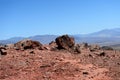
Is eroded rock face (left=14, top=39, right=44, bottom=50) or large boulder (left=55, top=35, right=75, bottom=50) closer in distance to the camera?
eroded rock face (left=14, top=39, right=44, bottom=50)

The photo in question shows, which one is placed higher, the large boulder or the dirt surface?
the large boulder

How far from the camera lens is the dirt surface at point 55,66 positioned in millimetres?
23625

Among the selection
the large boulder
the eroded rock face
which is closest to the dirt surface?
the eroded rock face

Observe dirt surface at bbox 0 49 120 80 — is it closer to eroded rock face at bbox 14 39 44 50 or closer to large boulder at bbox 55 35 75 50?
eroded rock face at bbox 14 39 44 50

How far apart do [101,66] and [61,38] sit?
931cm

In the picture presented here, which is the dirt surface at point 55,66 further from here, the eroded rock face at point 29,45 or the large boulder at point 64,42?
the large boulder at point 64,42

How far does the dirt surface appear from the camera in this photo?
930 inches

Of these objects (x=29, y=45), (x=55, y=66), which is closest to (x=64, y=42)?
(x=29, y=45)

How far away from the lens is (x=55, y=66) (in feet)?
85.3

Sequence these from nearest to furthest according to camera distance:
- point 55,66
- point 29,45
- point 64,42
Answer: point 55,66 < point 29,45 < point 64,42

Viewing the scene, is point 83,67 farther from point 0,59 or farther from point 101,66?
point 0,59

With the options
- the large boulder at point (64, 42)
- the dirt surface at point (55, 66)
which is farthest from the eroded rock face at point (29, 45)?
the large boulder at point (64, 42)

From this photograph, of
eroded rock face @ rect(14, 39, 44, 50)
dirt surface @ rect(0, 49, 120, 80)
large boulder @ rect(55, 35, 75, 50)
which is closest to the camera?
dirt surface @ rect(0, 49, 120, 80)

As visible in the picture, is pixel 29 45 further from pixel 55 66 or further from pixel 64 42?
pixel 55 66
